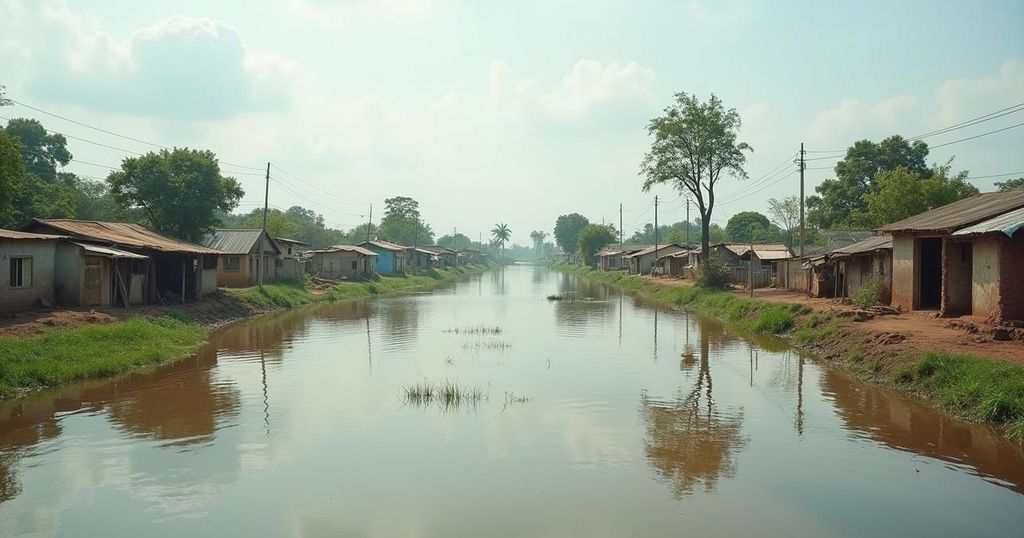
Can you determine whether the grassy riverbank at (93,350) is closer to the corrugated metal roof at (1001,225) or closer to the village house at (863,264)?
the corrugated metal roof at (1001,225)

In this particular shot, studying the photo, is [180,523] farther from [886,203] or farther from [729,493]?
[886,203]

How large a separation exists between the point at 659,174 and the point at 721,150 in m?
4.29

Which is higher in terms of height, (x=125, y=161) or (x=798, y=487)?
(x=125, y=161)

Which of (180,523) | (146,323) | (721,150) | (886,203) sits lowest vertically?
(180,523)

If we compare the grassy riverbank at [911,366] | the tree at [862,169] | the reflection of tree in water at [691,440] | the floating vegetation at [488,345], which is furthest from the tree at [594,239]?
the reflection of tree in water at [691,440]

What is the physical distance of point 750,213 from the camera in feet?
323

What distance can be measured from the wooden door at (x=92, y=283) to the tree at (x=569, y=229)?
425 ft

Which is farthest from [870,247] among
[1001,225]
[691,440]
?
[691,440]

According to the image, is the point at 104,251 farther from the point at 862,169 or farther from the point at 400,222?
the point at 400,222

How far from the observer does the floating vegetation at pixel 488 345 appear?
76.7ft

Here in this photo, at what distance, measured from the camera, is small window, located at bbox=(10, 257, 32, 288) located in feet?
68.1

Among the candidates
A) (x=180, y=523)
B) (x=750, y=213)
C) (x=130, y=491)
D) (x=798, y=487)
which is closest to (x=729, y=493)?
(x=798, y=487)

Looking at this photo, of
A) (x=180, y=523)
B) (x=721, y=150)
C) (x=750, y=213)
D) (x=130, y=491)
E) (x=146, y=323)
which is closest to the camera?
(x=180, y=523)

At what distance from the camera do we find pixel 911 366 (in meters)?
15.7
